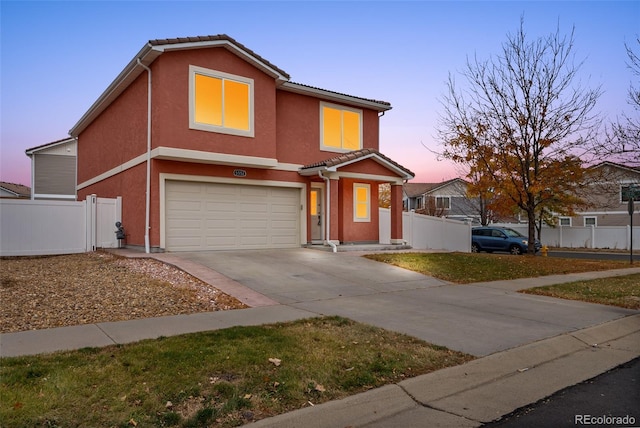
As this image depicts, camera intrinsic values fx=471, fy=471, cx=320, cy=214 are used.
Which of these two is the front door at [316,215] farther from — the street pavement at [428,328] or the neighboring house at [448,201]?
the neighboring house at [448,201]

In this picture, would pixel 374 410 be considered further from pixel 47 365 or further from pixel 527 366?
pixel 47 365

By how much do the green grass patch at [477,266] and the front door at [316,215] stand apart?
3462mm

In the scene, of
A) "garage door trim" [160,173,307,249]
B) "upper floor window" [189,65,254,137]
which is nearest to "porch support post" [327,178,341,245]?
"garage door trim" [160,173,307,249]

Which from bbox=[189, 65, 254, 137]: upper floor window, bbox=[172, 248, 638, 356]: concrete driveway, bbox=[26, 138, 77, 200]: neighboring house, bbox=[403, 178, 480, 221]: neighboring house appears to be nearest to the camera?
bbox=[172, 248, 638, 356]: concrete driveway

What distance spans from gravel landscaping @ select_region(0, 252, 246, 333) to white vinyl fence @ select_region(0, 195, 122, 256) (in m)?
1.92

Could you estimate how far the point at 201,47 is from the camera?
14922mm

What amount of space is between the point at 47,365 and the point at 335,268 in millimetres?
9078

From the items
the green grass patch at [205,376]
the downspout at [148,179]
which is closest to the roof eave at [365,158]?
the downspout at [148,179]

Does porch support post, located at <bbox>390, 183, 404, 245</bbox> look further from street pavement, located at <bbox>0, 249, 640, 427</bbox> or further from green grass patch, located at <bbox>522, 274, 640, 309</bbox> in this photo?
green grass patch, located at <bbox>522, 274, 640, 309</bbox>

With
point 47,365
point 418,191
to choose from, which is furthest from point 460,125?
point 418,191

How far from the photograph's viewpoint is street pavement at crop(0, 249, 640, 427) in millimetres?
4496

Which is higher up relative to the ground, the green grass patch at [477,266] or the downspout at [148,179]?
the downspout at [148,179]

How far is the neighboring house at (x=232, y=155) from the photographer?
14.7 m

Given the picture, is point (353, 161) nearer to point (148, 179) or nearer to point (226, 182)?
point (226, 182)
